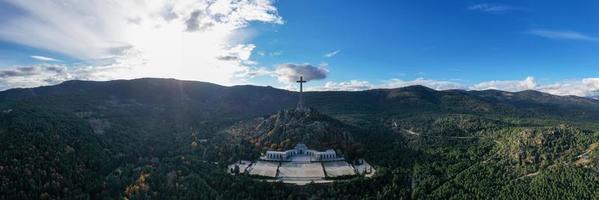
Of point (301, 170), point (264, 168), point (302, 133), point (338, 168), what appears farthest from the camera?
point (302, 133)

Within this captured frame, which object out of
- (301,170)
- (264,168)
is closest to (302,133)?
(301,170)

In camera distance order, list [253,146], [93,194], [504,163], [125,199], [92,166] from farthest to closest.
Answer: [253,146] < [504,163] < [92,166] < [93,194] < [125,199]

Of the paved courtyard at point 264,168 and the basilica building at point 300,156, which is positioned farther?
the basilica building at point 300,156

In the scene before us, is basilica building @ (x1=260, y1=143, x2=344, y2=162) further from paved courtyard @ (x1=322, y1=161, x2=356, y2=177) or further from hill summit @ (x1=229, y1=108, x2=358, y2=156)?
hill summit @ (x1=229, y1=108, x2=358, y2=156)

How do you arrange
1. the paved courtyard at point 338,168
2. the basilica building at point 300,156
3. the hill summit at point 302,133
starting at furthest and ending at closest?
the hill summit at point 302,133 < the basilica building at point 300,156 < the paved courtyard at point 338,168

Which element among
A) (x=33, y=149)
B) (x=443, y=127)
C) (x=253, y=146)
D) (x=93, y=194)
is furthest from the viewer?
(x=443, y=127)

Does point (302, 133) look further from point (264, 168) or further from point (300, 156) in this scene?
point (264, 168)

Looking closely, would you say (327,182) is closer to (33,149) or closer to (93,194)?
(93,194)

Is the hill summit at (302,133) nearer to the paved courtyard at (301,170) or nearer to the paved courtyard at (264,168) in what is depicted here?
the paved courtyard at (264,168)

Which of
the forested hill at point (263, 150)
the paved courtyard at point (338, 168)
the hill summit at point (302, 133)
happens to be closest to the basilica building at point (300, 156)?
the paved courtyard at point (338, 168)

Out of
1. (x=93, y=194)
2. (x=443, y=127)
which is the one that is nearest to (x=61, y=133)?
(x=93, y=194)

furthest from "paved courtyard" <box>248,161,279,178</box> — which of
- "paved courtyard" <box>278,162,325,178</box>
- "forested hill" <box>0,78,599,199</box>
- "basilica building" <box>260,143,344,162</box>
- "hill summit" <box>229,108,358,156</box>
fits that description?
"hill summit" <box>229,108,358,156</box>
